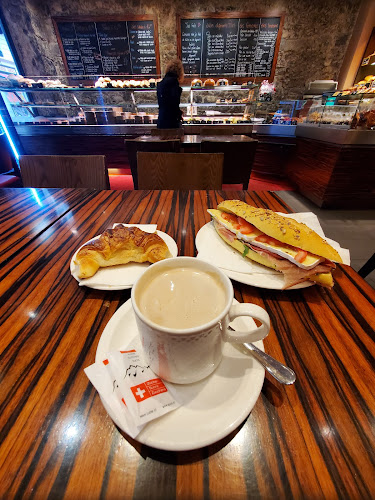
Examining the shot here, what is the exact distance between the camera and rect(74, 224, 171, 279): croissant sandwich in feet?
2.40

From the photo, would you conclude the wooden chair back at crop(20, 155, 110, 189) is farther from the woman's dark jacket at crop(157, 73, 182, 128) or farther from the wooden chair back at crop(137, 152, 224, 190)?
the woman's dark jacket at crop(157, 73, 182, 128)

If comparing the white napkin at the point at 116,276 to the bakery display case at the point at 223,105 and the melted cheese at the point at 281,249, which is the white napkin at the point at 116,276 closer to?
the melted cheese at the point at 281,249

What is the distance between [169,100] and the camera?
3805mm

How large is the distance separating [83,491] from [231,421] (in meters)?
0.24

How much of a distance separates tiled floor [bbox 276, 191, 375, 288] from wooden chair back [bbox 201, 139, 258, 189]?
3.40ft

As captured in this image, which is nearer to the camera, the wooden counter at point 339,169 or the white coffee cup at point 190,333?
the white coffee cup at point 190,333

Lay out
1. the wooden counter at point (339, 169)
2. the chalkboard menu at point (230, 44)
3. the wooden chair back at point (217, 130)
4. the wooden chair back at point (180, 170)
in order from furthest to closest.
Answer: the chalkboard menu at point (230, 44), the wooden chair back at point (217, 130), the wooden counter at point (339, 169), the wooden chair back at point (180, 170)

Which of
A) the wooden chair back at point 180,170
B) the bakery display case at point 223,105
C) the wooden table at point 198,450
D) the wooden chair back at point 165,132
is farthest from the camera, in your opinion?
the bakery display case at point 223,105

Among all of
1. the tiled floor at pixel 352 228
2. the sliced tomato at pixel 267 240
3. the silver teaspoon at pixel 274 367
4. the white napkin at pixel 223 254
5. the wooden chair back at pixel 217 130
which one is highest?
the silver teaspoon at pixel 274 367

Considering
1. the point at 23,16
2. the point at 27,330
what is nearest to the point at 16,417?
the point at 27,330

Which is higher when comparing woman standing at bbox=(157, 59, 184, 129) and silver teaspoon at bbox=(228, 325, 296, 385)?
woman standing at bbox=(157, 59, 184, 129)

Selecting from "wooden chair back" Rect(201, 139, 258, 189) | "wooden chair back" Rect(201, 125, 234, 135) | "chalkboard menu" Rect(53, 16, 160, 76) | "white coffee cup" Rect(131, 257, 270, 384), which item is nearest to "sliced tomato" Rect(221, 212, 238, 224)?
"white coffee cup" Rect(131, 257, 270, 384)

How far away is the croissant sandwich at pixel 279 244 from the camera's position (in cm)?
71

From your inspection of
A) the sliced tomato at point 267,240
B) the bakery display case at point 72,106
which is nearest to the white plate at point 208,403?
the sliced tomato at point 267,240
